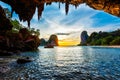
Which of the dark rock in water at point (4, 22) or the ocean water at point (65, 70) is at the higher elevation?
the dark rock in water at point (4, 22)

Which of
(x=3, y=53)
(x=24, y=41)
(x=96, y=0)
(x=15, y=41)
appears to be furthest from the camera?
(x=24, y=41)

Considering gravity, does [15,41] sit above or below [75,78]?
above

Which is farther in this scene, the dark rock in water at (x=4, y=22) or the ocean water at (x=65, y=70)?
the dark rock in water at (x=4, y=22)

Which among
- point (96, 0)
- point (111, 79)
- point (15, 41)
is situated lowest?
point (111, 79)

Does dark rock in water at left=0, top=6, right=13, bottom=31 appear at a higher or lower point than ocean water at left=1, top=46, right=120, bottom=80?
higher

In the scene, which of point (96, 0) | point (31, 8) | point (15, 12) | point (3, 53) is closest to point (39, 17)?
point (31, 8)

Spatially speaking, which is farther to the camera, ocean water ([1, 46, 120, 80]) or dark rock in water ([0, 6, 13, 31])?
dark rock in water ([0, 6, 13, 31])

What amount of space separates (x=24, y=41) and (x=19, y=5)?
6527cm

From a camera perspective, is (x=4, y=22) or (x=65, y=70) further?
(x=4, y=22)

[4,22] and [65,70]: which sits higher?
[4,22]

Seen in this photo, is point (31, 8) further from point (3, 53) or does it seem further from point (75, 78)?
point (3, 53)

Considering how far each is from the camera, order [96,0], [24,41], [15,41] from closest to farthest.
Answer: [96,0]
[15,41]
[24,41]

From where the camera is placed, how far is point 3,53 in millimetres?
63188

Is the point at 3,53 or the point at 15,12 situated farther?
the point at 3,53
